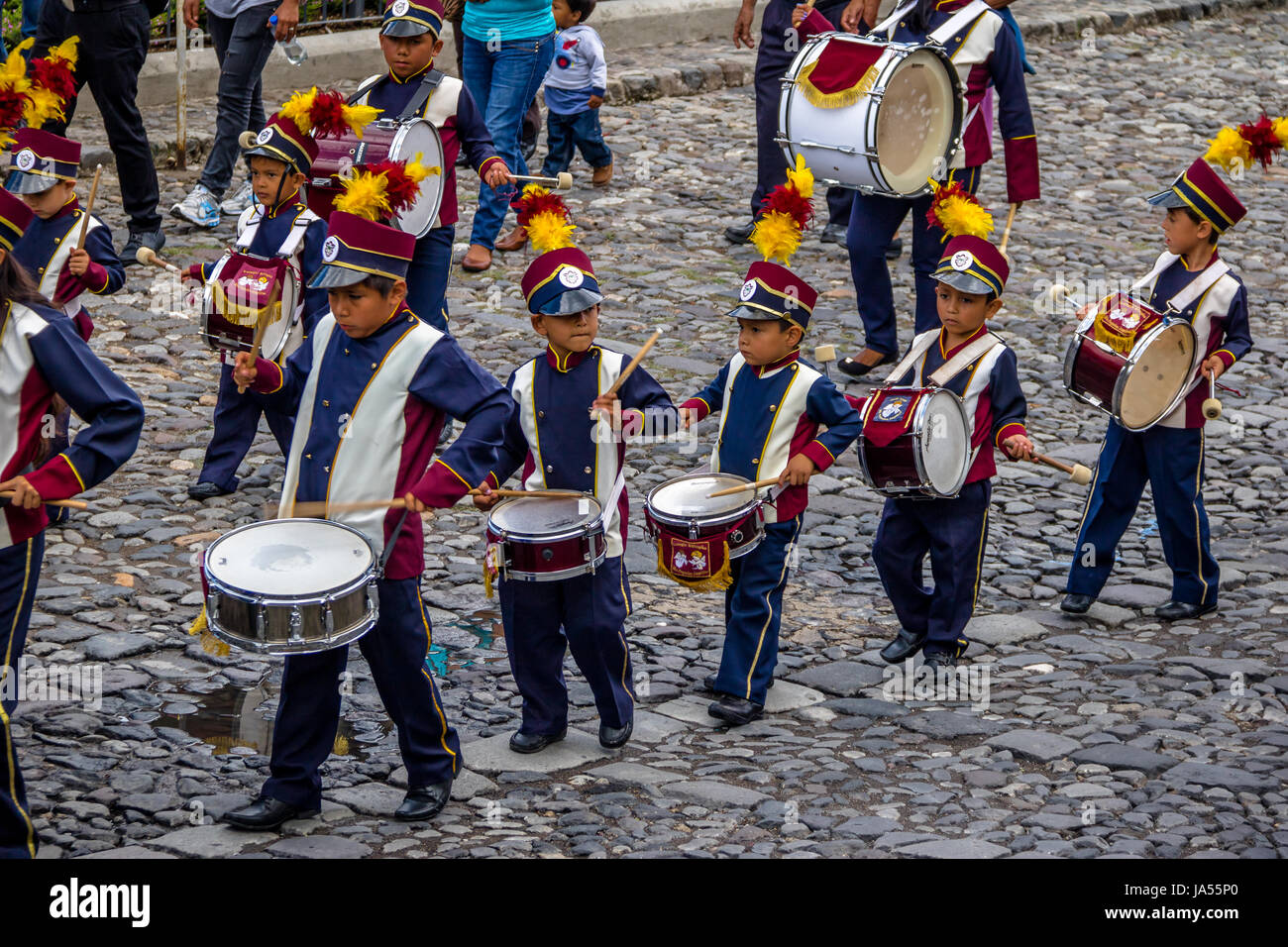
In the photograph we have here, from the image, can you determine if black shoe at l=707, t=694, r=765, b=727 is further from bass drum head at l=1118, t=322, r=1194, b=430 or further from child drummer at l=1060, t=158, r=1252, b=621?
bass drum head at l=1118, t=322, r=1194, b=430

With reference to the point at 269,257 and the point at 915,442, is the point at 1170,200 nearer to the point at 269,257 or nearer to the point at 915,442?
the point at 915,442

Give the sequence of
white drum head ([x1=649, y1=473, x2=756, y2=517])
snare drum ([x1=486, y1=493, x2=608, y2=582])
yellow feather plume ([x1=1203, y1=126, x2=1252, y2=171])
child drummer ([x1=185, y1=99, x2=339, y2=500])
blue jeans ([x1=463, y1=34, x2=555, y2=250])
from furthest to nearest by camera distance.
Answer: blue jeans ([x1=463, y1=34, x2=555, y2=250])
child drummer ([x1=185, y1=99, x2=339, y2=500])
yellow feather plume ([x1=1203, y1=126, x2=1252, y2=171])
white drum head ([x1=649, y1=473, x2=756, y2=517])
snare drum ([x1=486, y1=493, x2=608, y2=582])

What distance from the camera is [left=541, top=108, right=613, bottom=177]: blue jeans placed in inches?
463

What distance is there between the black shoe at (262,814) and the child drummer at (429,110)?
332 cm

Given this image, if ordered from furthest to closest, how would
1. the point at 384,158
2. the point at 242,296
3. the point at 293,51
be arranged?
the point at 293,51 < the point at 384,158 < the point at 242,296

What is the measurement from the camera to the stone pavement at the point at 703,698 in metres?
5.11

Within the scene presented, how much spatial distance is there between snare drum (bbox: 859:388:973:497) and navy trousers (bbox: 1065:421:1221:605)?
0.97 meters

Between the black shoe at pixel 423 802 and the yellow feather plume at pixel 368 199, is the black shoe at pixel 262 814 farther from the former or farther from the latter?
the yellow feather plume at pixel 368 199

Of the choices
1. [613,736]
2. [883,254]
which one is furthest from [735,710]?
[883,254]

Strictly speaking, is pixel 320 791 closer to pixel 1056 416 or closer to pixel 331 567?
pixel 331 567

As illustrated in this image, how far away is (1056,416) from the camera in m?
9.00

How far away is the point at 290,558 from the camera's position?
4949 mm

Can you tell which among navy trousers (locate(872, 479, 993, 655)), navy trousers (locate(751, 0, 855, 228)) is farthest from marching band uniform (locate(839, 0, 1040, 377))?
navy trousers (locate(872, 479, 993, 655))

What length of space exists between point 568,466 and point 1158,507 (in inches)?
104
